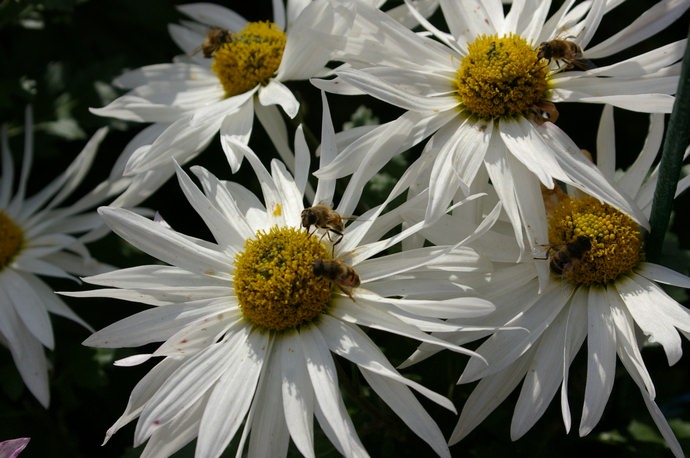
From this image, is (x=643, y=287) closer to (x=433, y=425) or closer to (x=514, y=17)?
(x=433, y=425)

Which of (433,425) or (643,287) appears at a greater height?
(643,287)

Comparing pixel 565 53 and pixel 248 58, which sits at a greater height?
pixel 248 58

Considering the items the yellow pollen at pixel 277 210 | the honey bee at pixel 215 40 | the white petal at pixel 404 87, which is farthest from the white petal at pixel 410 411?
the honey bee at pixel 215 40

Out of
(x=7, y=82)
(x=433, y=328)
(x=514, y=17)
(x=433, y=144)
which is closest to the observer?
(x=433, y=328)

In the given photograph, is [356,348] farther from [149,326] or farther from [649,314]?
[649,314]

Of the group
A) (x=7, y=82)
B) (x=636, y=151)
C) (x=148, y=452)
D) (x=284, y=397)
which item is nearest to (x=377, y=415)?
(x=284, y=397)

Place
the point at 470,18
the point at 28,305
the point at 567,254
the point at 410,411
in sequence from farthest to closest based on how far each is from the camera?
1. the point at 28,305
2. the point at 470,18
3. the point at 567,254
4. the point at 410,411

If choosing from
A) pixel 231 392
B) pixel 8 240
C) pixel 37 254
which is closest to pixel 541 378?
pixel 231 392
